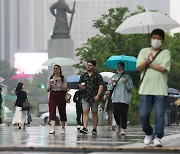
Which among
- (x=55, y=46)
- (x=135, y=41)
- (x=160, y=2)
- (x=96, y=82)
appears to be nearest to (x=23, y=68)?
(x=160, y=2)

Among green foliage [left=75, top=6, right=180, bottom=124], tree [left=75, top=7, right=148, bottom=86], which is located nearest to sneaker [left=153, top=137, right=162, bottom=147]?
green foliage [left=75, top=6, right=180, bottom=124]

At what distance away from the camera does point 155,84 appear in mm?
12523

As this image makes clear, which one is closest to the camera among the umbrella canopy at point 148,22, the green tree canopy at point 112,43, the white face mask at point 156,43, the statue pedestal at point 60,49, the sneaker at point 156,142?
the sneaker at point 156,142

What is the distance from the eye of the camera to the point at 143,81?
499 inches

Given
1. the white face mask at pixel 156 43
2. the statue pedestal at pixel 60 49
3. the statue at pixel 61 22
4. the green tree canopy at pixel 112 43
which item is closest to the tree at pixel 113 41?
the green tree canopy at pixel 112 43

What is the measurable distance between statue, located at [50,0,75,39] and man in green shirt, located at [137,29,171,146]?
50043 millimetres

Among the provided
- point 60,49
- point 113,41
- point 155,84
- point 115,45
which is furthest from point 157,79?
point 60,49

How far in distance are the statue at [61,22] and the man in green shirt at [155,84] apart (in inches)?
1970

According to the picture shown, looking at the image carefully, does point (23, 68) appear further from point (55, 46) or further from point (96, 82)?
point (96, 82)

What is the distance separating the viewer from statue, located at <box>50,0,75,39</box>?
206ft

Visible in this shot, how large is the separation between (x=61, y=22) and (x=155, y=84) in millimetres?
51384

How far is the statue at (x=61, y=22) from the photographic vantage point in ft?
206

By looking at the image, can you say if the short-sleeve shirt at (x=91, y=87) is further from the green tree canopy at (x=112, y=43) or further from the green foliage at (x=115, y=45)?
the green tree canopy at (x=112, y=43)

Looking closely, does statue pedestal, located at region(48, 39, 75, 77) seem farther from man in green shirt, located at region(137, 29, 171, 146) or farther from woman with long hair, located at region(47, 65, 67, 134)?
man in green shirt, located at region(137, 29, 171, 146)
